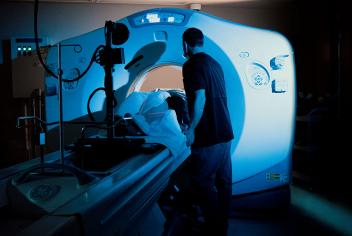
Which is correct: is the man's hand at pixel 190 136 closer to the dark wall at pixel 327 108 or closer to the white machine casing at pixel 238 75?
the white machine casing at pixel 238 75

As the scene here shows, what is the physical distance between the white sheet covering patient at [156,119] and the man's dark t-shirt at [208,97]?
7.3 inches

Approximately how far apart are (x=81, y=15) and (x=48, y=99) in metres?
1.93

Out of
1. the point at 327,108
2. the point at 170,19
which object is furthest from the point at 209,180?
the point at 327,108

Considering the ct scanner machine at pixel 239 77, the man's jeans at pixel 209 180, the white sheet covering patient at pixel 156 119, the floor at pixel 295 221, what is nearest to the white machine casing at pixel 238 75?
the ct scanner machine at pixel 239 77

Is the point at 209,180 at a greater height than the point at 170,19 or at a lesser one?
lesser

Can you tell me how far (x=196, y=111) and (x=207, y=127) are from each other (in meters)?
0.15

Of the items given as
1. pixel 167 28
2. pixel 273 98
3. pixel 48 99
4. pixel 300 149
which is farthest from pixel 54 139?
pixel 300 149

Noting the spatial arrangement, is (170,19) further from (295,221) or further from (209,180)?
(295,221)

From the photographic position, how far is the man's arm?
89.8 inches

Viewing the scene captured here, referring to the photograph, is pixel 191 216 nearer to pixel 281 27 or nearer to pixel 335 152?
pixel 335 152

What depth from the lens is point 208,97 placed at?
2387mm

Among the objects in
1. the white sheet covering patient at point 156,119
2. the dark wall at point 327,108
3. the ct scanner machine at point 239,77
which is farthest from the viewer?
the dark wall at point 327,108

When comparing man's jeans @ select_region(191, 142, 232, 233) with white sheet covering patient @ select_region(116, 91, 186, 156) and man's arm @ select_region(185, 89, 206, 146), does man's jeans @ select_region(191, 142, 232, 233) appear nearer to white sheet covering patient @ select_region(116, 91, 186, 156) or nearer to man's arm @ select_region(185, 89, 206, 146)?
man's arm @ select_region(185, 89, 206, 146)

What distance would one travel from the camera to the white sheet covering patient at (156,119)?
6.58ft
